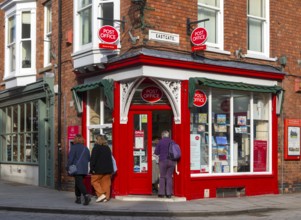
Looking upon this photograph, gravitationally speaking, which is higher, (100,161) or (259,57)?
(259,57)

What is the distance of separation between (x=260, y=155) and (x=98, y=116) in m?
4.99

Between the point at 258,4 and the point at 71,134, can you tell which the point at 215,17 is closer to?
the point at 258,4

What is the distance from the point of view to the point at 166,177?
13.9 metres

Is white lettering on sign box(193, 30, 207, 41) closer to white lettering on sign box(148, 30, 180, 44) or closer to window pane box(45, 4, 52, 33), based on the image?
white lettering on sign box(148, 30, 180, 44)

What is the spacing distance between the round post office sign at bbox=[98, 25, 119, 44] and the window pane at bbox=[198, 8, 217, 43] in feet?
8.41

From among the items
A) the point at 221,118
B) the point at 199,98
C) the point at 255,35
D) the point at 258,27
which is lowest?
the point at 221,118

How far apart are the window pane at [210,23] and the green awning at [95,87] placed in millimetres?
3131

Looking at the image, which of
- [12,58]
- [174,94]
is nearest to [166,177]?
[174,94]

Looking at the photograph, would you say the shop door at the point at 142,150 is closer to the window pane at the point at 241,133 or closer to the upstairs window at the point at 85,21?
the window pane at the point at 241,133

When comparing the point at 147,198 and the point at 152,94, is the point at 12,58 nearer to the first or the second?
the point at 152,94

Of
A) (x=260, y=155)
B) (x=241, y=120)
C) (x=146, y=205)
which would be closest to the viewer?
(x=146, y=205)

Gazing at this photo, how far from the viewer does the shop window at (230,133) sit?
48.4ft

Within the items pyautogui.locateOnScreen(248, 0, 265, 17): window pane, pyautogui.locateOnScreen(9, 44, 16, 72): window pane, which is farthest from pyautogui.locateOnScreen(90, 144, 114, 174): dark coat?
pyautogui.locateOnScreen(9, 44, 16, 72): window pane

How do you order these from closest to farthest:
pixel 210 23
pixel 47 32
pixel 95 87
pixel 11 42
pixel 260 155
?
pixel 95 87, pixel 210 23, pixel 260 155, pixel 47 32, pixel 11 42
